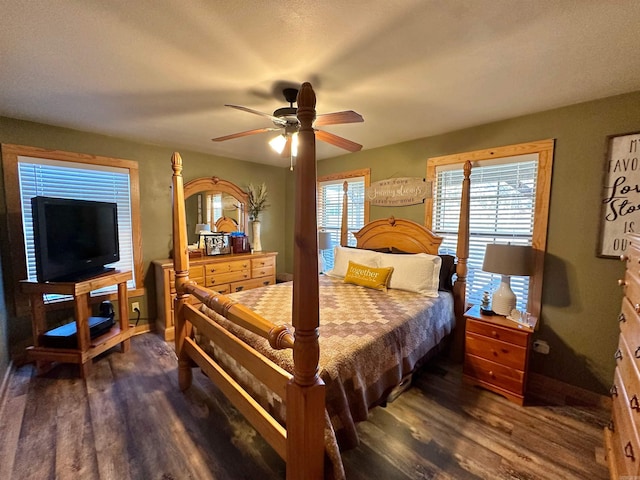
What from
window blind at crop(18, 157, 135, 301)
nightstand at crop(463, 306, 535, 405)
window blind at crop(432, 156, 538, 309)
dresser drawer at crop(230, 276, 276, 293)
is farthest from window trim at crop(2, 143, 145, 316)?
nightstand at crop(463, 306, 535, 405)

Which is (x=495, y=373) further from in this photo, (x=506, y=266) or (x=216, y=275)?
(x=216, y=275)

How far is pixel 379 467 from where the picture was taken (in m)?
1.51

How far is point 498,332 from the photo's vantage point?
209 centimetres

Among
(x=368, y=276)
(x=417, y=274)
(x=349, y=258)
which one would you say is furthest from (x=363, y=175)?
(x=417, y=274)

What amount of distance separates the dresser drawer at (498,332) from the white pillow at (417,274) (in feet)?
1.23

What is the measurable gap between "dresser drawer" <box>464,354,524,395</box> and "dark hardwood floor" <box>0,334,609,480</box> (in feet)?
0.37

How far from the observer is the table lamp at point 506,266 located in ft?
6.72

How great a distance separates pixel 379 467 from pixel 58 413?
7.33 ft

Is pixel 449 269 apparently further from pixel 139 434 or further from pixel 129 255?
pixel 129 255

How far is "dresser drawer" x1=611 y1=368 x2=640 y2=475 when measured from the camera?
1.12 metres

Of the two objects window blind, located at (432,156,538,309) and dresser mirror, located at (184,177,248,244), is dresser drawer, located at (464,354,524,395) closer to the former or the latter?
window blind, located at (432,156,538,309)

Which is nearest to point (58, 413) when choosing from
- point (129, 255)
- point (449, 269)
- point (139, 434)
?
point (139, 434)

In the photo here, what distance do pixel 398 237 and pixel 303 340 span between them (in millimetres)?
2362

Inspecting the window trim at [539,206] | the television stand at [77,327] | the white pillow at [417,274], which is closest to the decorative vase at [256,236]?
the television stand at [77,327]
